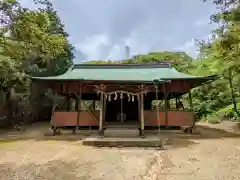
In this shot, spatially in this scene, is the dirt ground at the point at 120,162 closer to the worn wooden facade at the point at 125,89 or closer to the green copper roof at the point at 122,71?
the worn wooden facade at the point at 125,89

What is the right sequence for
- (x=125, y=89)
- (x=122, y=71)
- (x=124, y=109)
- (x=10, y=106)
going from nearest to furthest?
(x=125, y=89) < (x=122, y=71) < (x=124, y=109) < (x=10, y=106)

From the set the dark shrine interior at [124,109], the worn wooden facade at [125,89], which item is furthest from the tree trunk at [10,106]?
the dark shrine interior at [124,109]

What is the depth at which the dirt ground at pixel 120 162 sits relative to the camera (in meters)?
6.63

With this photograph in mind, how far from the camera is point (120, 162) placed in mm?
7965

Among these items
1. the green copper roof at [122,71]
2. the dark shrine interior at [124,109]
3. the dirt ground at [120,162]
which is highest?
the green copper roof at [122,71]

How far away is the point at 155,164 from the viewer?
25.7 ft

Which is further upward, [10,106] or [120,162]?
[10,106]

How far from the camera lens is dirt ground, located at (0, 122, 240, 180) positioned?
6.63 metres

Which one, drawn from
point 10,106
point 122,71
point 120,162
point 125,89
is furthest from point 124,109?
point 120,162

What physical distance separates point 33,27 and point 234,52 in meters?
9.64

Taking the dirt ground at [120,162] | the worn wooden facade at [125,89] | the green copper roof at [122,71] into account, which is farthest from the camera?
the green copper roof at [122,71]

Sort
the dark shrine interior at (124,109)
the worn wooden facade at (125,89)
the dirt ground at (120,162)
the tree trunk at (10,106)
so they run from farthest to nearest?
the tree trunk at (10,106) < the dark shrine interior at (124,109) < the worn wooden facade at (125,89) < the dirt ground at (120,162)

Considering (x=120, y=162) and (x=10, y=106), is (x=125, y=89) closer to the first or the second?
(x=120, y=162)

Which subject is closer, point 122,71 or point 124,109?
point 122,71
